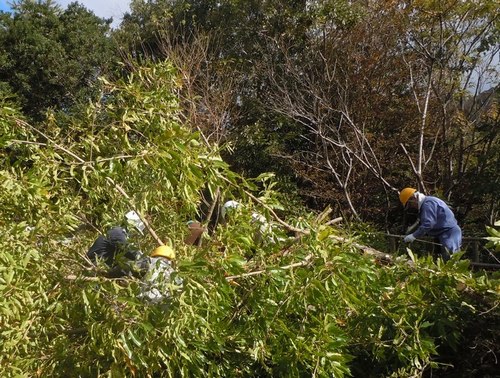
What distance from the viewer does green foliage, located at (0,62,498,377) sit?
3.38 meters

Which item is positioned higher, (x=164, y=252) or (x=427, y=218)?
(x=164, y=252)

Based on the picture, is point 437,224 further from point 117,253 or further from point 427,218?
point 117,253

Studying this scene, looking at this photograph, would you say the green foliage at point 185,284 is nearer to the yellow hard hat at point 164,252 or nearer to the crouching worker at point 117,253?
the crouching worker at point 117,253

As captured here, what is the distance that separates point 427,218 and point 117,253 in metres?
3.72

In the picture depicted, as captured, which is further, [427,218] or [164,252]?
[427,218]

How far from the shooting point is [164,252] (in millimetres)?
3799

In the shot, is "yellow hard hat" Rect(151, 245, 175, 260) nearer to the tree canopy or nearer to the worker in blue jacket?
the tree canopy

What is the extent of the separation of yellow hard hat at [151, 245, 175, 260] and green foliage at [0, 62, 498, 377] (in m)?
0.25

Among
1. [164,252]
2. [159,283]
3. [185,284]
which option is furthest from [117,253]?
[185,284]

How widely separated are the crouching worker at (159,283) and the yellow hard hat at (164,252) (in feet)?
0.38

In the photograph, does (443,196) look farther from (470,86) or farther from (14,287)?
(14,287)

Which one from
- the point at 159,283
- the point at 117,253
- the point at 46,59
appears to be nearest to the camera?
the point at 159,283

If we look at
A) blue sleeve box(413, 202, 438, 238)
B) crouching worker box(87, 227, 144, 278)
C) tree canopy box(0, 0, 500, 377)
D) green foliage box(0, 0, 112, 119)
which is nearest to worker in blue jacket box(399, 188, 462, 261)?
blue sleeve box(413, 202, 438, 238)

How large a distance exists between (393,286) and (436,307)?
300 mm
